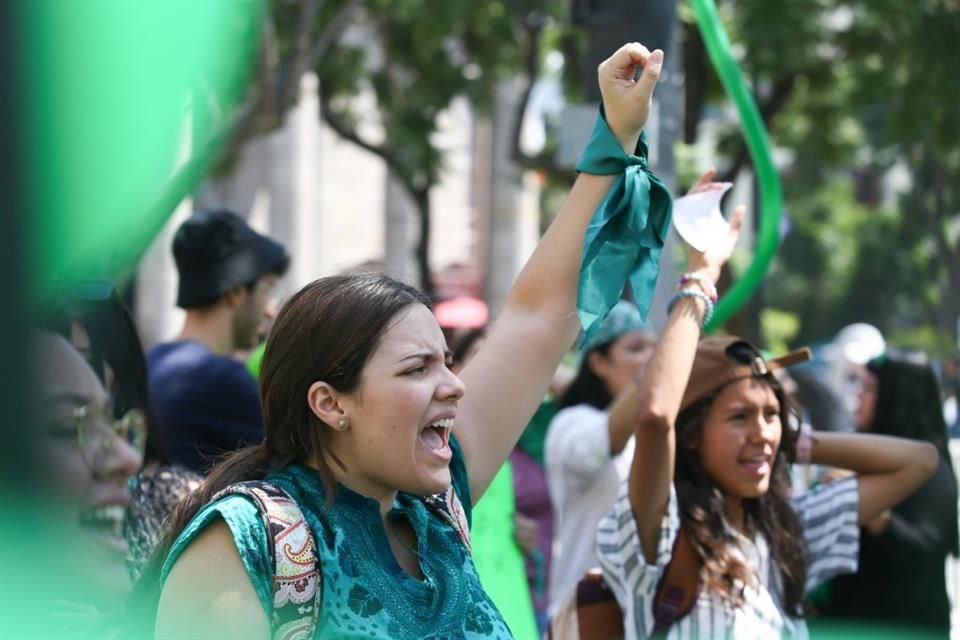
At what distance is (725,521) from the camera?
11.7ft

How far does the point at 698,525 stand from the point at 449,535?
4.36 ft

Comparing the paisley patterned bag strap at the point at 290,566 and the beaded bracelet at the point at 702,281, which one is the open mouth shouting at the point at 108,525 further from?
the beaded bracelet at the point at 702,281

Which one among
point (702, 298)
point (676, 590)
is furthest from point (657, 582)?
point (702, 298)

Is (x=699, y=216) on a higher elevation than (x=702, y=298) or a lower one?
higher

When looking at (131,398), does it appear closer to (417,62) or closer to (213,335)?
(213,335)

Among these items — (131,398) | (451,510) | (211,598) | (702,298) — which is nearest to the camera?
(211,598)

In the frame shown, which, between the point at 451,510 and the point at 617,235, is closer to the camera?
the point at 451,510

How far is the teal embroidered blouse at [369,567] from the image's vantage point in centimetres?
197

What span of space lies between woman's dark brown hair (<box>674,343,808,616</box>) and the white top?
974 millimetres

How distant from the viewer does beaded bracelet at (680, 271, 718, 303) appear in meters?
3.21

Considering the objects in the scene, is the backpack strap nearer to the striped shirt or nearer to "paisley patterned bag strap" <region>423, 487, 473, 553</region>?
the striped shirt

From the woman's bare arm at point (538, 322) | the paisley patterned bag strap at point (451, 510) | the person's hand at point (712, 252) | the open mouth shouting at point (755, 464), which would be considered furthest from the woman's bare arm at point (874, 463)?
the paisley patterned bag strap at point (451, 510)

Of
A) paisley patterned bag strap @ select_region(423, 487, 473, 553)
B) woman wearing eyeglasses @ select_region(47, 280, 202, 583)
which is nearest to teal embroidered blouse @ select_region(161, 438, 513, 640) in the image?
paisley patterned bag strap @ select_region(423, 487, 473, 553)

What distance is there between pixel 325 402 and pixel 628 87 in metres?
0.80
